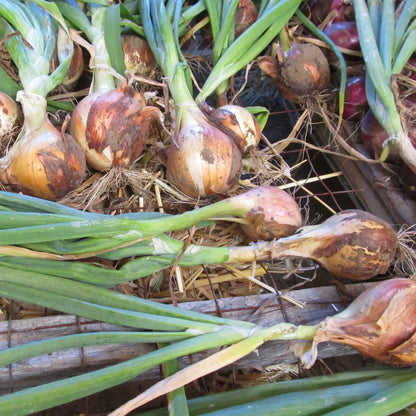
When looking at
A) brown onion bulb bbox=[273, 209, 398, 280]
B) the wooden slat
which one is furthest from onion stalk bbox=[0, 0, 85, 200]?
brown onion bulb bbox=[273, 209, 398, 280]

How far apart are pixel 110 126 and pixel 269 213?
499 mm

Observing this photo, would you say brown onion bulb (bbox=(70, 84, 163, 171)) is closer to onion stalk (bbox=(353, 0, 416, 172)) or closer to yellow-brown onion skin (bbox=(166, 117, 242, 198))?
yellow-brown onion skin (bbox=(166, 117, 242, 198))

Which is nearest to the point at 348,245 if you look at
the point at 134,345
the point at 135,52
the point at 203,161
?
the point at 203,161

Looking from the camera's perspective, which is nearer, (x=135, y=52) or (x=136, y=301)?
(x=136, y=301)

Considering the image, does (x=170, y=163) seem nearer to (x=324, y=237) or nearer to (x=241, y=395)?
(x=324, y=237)

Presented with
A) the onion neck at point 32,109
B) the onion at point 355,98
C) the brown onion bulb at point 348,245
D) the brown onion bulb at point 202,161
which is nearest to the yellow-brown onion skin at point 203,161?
the brown onion bulb at point 202,161

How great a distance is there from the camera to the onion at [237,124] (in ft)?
4.23

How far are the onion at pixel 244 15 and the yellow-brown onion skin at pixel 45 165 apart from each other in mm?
851

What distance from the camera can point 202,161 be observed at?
1159mm

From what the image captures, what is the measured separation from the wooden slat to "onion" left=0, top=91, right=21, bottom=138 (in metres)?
0.60

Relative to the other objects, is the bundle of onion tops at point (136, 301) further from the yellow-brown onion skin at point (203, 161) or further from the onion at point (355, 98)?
the onion at point (355, 98)

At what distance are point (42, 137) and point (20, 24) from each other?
43 cm

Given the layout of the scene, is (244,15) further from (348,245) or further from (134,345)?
(134,345)

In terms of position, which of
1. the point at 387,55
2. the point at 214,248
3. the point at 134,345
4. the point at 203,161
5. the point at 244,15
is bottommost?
the point at 134,345
